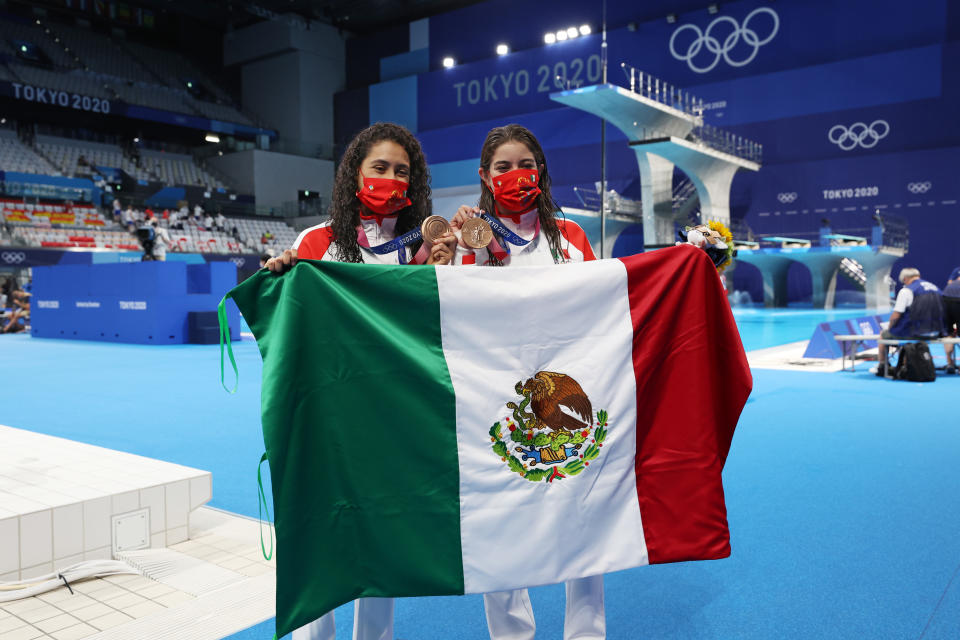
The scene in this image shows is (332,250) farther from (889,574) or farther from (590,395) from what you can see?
(889,574)

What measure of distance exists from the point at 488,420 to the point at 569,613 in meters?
0.55

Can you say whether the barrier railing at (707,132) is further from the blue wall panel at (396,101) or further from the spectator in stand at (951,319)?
the spectator in stand at (951,319)

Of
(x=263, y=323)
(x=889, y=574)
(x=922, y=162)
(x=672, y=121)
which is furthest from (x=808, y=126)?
(x=263, y=323)

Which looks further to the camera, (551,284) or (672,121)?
(672,121)

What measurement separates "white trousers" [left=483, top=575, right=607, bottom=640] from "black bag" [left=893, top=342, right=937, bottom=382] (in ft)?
25.7

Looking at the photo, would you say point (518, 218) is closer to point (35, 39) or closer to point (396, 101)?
point (396, 101)

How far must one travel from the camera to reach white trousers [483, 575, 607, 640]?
189 centimetres

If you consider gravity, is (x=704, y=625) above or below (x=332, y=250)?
below

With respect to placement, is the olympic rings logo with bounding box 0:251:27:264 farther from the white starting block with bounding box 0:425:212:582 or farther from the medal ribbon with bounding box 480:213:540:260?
the medal ribbon with bounding box 480:213:540:260

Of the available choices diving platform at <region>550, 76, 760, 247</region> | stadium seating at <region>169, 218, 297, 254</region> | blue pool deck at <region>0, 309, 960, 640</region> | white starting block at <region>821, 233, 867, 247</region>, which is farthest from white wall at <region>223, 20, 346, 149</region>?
blue pool deck at <region>0, 309, 960, 640</region>

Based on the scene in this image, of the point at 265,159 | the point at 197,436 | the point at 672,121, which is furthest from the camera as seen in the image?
the point at 265,159

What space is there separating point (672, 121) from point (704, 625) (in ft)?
63.3

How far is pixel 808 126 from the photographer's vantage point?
22266 millimetres

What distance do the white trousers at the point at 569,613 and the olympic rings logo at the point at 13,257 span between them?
74.2 feet
